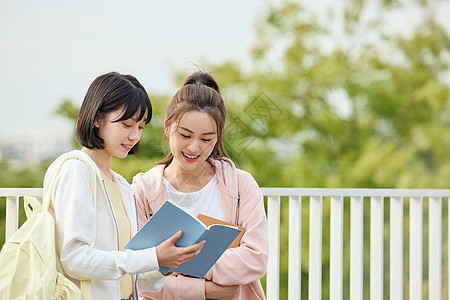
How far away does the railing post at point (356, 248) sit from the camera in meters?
2.23

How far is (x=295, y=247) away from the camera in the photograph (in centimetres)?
216

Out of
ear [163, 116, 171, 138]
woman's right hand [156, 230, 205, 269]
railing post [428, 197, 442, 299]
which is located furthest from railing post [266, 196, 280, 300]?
woman's right hand [156, 230, 205, 269]

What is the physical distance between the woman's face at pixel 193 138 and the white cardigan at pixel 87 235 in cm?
38

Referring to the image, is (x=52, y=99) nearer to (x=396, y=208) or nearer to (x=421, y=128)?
(x=421, y=128)

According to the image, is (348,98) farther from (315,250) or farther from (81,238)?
(81,238)

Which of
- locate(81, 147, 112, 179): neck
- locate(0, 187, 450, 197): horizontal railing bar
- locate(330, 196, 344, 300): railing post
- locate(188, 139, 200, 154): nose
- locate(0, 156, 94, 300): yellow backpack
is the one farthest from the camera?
locate(330, 196, 344, 300): railing post

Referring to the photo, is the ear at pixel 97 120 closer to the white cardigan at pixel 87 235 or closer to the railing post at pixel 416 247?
the white cardigan at pixel 87 235

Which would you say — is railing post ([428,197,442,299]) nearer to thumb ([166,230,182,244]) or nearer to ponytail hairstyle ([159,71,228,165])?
ponytail hairstyle ([159,71,228,165])

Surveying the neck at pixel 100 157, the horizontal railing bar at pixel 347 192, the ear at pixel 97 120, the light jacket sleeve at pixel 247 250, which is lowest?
the light jacket sleeve at pixel 247 250

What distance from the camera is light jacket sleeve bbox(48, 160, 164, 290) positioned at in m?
1.18

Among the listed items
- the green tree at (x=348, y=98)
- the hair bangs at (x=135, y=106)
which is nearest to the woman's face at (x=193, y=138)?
the hair bangs at (x=135, y=106)

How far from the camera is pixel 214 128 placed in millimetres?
1618

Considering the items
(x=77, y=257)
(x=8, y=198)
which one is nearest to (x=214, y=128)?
(x=77, y=257)

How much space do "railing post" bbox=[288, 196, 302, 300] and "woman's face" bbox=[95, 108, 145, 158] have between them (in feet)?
3.11
